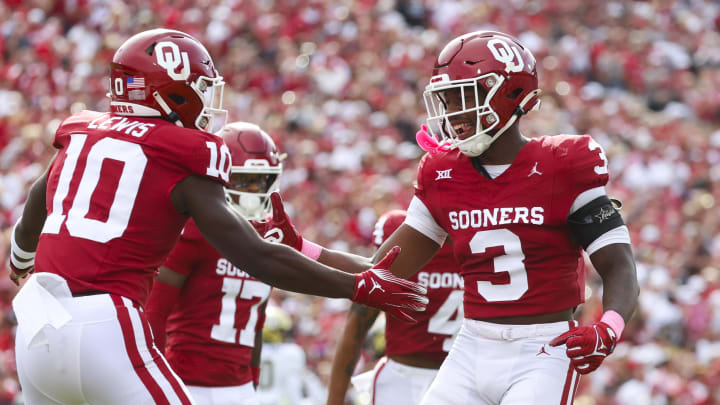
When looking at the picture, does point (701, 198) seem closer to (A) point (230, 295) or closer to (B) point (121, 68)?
(A) point (230, 295)

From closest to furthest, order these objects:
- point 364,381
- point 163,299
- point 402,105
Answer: point 163,299 → point 364,381 → point 402,105

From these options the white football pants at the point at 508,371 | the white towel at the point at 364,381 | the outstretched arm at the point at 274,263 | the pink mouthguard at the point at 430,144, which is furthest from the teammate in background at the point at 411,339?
the outstretched arm at the point at 274,263

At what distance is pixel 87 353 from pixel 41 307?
214mm

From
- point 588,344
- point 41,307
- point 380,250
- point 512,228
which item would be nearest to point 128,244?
point 41,307

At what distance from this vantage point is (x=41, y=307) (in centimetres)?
354

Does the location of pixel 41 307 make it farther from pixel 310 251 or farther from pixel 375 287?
pixel 310 251

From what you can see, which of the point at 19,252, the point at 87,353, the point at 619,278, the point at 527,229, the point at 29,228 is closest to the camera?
the point at 87,353

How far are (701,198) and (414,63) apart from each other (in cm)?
444

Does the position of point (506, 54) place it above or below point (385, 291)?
above

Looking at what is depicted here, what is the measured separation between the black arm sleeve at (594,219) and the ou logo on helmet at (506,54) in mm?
630

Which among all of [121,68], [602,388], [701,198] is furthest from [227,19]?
[121,68]

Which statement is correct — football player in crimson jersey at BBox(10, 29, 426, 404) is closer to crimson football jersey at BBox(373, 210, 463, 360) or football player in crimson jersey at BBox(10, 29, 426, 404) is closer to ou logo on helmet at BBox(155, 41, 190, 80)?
ou logo on helmet at BBox(155, 41, 190, 80)

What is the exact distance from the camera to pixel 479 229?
416 cm

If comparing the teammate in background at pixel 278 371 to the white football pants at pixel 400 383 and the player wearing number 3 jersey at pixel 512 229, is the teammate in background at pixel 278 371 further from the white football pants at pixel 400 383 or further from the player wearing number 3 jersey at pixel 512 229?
the player wearing number 3 jersey at pixel 512 229
